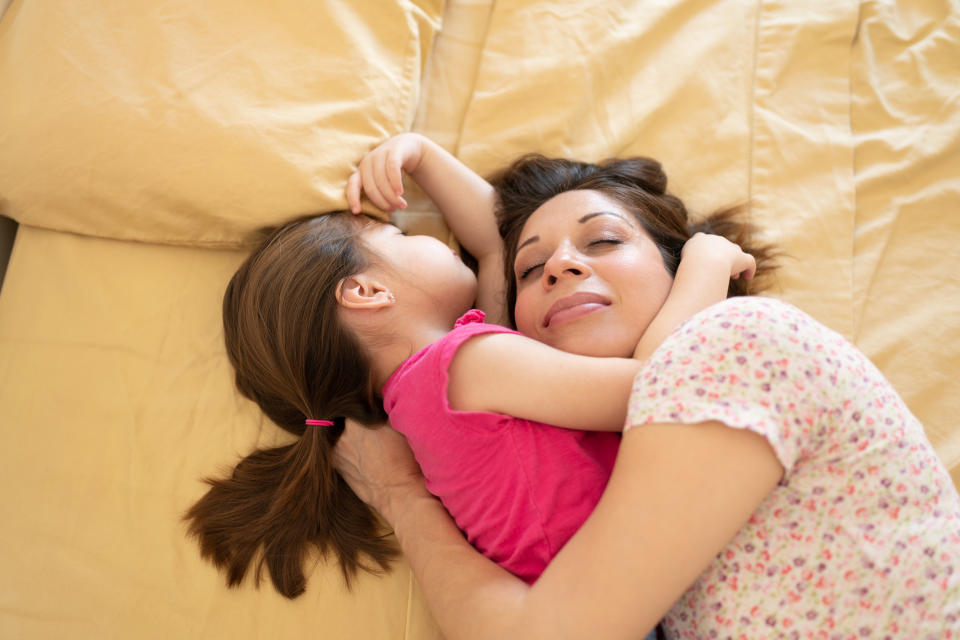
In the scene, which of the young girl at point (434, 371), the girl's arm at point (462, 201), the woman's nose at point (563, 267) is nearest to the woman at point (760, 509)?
the young girl at point (434, 371)

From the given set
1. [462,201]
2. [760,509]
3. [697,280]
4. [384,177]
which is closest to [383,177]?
[384,177]

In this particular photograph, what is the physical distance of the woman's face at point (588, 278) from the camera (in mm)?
1028

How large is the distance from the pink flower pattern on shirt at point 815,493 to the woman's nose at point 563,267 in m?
0.24

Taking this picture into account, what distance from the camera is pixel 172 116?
1.16 meters

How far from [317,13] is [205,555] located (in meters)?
0.91

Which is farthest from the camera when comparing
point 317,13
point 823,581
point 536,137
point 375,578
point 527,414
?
point 536,137

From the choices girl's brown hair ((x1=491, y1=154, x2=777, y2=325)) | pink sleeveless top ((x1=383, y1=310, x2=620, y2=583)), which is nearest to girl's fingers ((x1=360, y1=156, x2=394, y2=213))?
girl's brown hair ((x1=491, y1=154, x2=777, y2=325))

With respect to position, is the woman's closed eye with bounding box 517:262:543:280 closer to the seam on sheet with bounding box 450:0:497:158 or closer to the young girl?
the young girl

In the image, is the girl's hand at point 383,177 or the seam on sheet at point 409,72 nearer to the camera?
the girl's hand at point 383,177

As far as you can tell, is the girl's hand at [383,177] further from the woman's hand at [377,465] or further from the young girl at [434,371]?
the woman's hand at [377,465]

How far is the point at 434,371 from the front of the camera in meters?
0.96

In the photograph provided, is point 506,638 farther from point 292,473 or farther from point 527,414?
point 292,473

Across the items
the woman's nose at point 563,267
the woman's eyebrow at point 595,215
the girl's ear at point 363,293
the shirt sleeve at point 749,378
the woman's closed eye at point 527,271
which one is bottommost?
the girl's ear at point 363,293

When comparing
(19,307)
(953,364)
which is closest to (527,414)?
(953,364)
